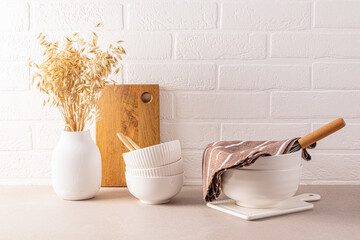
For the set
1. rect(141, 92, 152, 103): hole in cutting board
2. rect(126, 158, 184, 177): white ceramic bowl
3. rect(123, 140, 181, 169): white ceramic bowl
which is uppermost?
rect(141, 92, 152, 103): hole in cutting board

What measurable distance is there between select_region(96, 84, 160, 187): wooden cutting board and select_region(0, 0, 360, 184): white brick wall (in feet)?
0.14

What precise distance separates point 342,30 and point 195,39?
451 mm

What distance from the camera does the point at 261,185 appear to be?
971mm

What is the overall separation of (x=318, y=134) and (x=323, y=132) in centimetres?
1

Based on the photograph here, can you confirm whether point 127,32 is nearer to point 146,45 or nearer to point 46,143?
point 146,45

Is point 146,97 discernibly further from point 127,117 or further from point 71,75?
point 71,75

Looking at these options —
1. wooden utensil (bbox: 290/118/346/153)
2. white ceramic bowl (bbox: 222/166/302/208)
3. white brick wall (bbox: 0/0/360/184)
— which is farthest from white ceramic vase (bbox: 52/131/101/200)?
wooden utensil (bbox: 290/118/346/153)

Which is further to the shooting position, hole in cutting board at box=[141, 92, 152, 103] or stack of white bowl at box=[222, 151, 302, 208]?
hole in cutting board at box=[141, 92, 152, 103]

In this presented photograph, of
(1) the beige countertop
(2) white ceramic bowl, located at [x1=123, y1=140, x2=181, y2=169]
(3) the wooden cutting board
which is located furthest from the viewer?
(3) the wooden cutting board

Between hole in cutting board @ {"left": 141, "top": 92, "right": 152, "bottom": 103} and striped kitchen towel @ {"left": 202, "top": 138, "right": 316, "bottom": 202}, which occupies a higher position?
hole in cutting board @ {"left": 141, "top": 92, "right": 152, "bottom": 103}

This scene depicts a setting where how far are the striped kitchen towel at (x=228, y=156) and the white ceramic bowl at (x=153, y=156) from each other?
0.34 ft

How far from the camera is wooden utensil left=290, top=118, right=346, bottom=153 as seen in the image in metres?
0.94

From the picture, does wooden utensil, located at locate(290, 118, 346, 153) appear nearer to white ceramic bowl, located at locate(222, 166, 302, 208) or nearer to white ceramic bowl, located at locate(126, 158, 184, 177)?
white ceramic bowl, located at locate(222, 166, 302, 208)

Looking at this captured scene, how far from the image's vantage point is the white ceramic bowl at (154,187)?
1067 millimetres
